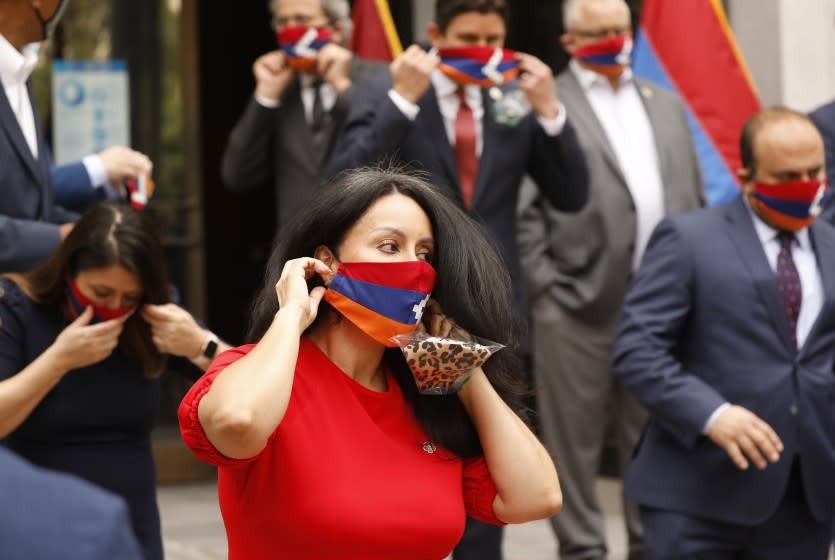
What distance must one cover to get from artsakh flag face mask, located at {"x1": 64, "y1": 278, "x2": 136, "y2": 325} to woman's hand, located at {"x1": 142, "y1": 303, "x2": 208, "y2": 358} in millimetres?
105

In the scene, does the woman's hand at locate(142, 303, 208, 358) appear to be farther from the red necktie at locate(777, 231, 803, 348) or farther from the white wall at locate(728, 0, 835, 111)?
the white wall at locate(728, 0, 835, 111)

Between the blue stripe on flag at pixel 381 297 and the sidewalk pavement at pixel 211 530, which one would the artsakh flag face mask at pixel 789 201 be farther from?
the sidewalk pavement at pixel 211 530

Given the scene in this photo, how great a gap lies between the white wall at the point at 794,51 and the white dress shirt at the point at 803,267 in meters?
2.93

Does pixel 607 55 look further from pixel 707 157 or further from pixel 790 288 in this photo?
pixel 790 288

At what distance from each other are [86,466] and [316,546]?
1610 mm

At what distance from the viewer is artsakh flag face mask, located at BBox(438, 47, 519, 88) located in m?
5.20

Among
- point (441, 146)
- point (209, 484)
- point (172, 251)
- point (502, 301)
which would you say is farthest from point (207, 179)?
point (502, 301)

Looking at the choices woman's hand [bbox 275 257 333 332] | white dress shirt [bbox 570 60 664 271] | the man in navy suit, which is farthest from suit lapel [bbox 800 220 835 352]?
woman's hand [bbox 275 257 333 332]

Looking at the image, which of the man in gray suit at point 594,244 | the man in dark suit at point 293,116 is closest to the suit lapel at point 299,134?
the man in dark suit at point 293,116

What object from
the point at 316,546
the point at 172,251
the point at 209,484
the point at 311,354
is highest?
the point at 311,354

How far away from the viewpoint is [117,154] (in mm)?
4770

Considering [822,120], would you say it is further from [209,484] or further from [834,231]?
[209,484]

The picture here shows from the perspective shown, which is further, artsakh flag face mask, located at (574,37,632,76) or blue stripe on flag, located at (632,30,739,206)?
blue stripe on flag, located at (632,30,739,206)

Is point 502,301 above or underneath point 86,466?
above
